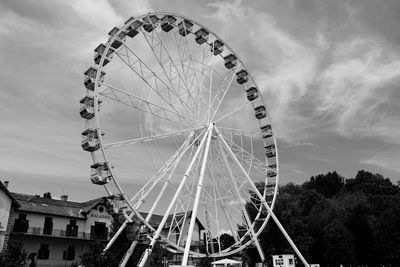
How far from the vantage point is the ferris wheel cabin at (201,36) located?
1483 inches

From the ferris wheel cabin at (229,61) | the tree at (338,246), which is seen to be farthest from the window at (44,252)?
the tree at (338,246)

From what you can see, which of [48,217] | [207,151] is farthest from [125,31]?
[48,217]

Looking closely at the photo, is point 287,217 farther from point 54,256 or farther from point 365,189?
point 365,189

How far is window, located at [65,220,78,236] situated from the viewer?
44.4 meters

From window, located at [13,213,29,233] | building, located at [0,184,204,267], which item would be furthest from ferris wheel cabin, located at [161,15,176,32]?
window, located at [13,213,29,233]

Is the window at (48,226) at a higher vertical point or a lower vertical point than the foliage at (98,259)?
higher

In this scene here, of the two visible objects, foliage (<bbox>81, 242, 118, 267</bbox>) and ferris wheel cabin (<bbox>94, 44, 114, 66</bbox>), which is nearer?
foliage (<bbox>81, 242, 118, 267</bbox>)

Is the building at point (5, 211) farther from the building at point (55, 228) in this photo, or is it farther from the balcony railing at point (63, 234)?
the balcony railing at point (63, 234)

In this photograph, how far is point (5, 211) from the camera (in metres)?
39.2

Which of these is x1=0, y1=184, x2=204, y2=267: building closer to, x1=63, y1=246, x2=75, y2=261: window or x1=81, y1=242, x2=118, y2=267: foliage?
x1=63, y1=246, x2=75, y2=261: window

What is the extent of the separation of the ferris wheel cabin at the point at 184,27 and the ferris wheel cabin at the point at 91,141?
1353 centimetres

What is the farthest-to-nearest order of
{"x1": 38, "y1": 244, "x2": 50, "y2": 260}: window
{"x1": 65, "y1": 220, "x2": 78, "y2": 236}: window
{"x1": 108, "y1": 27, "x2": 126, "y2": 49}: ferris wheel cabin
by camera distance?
1. {"x1": 65, "y1": 220, "x2": 78, "y2": 236}: window
2. {"x1": 38, "y1": 244, "x2": 50, "y2": 260}: window
3. {"x1": 108, "y1": 27, "x2": 126, "y2": 49}: ferris wheel cabin

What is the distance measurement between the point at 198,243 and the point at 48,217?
67.3 ft

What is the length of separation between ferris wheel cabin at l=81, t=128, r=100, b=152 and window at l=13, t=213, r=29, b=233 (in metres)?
18.4
